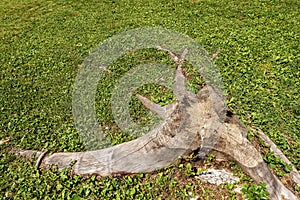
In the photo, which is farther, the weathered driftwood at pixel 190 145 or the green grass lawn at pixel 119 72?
the green grass lawn at pixel 119 72

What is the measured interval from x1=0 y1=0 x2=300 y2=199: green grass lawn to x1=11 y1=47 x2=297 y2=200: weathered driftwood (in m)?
0.22

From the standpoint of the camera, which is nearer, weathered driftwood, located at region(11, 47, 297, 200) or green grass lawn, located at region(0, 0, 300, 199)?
weathered driftwood, located at region(11, 47, 297, 200)

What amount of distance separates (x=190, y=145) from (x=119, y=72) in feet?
12.3

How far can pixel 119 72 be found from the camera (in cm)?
763

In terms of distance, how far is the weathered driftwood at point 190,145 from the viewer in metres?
4.23

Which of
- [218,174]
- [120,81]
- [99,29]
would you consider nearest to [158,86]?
[120,81]

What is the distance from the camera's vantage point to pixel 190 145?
14.5 feet

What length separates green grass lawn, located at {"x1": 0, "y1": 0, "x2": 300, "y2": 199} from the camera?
461 cm

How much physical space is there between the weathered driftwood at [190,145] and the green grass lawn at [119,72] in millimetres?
215

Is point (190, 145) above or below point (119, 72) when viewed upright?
above

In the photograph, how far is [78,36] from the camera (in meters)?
9.74

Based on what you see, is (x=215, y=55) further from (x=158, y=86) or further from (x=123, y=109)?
(x=123, y=109)

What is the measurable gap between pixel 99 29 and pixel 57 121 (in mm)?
4898

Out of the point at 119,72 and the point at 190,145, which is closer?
the point at 190,145
